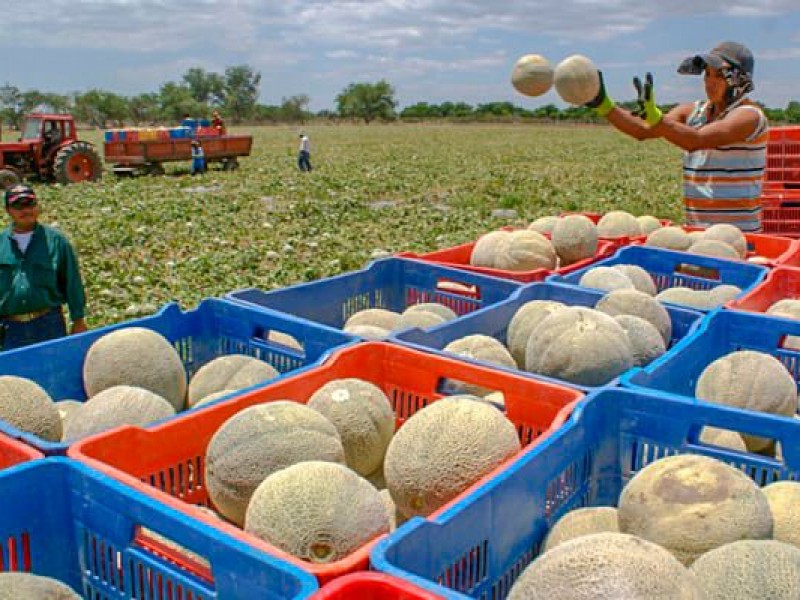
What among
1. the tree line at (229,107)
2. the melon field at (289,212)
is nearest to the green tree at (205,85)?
the tree line at (229,107)

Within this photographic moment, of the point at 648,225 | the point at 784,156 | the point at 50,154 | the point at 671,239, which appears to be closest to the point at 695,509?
the point at 671,239

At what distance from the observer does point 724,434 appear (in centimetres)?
275

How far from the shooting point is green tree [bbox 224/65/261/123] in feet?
342

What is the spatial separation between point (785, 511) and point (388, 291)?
3.06m

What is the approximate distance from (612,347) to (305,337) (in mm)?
1327

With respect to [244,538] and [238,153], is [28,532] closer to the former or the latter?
[244,538]

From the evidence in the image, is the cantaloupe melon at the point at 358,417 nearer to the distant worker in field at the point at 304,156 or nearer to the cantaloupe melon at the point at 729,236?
the cantaloupe melon at the point at 729,236

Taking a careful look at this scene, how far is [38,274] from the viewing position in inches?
175

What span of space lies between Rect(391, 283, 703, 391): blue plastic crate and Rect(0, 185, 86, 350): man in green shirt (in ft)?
7.57

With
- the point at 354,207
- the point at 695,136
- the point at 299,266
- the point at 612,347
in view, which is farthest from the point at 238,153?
the point at 612,347

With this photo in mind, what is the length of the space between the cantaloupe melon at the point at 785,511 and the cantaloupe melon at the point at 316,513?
1.09 metres

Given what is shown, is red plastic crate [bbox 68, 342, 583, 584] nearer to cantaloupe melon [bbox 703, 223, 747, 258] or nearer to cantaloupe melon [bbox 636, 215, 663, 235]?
cantaloupe melon [bbox 703, 223, 747, 258]

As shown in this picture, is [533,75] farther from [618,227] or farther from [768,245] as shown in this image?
[768,245]

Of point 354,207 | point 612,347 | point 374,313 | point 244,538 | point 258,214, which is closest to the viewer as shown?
point 244,538
